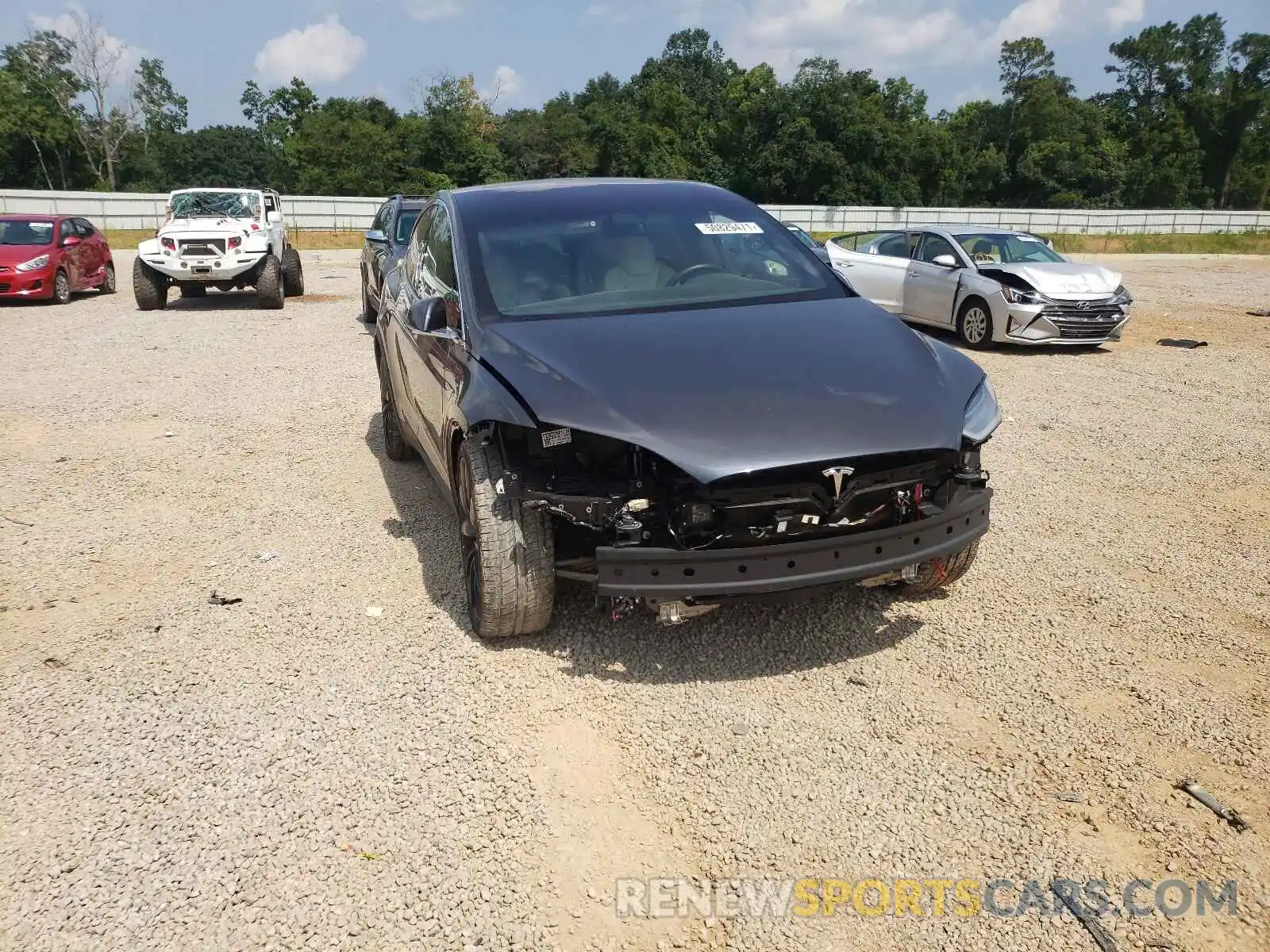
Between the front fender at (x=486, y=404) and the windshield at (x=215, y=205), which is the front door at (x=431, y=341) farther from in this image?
the windshield at (x=215, y=205)

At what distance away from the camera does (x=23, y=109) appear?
6316 centimetres

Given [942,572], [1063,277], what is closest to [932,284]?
[1063,277]

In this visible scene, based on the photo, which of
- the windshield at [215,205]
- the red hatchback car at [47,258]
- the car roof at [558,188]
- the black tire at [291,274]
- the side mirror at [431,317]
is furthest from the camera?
the black tire at [291,274]

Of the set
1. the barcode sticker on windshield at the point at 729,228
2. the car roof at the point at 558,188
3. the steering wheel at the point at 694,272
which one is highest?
the car roof at the point at 558,188

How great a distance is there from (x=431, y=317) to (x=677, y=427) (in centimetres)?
147

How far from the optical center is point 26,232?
50.3 feet

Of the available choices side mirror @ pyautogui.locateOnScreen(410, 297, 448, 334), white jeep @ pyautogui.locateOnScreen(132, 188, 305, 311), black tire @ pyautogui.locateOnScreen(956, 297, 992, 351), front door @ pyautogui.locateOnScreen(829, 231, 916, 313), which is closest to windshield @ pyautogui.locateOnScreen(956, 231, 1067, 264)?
black tire @ pyautogui.locateOnScreen(956, 297, 992, 351)

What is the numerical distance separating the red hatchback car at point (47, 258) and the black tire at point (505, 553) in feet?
47.0

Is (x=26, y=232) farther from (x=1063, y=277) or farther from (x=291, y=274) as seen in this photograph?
(x=1063, y=277)

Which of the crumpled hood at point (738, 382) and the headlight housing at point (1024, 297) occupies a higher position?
the crumpled hood at point (738, 382)

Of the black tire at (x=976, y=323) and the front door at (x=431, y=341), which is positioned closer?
the front door at (x=431, y=341)

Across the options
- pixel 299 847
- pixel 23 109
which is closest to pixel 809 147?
pixel 23 109

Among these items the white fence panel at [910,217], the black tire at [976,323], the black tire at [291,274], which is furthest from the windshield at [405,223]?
the white fence panel at [910,217]

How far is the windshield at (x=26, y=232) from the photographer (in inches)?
598
